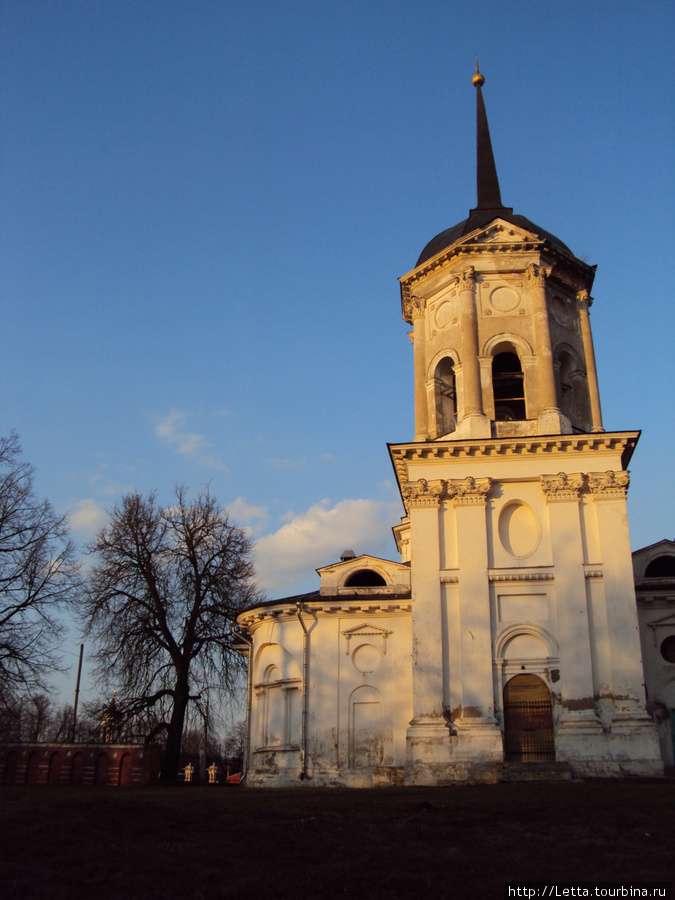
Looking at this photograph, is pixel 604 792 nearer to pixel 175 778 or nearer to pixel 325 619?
pixel 325 619

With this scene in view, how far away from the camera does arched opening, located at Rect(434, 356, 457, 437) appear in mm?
26422

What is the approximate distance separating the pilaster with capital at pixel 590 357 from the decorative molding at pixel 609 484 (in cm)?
221

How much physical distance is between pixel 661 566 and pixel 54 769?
2145cm

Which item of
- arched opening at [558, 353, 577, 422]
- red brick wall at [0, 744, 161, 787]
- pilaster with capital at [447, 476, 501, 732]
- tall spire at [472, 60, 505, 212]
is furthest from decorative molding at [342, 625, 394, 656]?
tall spire at [472, 60, 505, 212]

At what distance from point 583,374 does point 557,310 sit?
2.32 metres

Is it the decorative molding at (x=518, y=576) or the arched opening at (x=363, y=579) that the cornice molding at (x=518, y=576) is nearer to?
the decorative molding at (x=518, y=576)

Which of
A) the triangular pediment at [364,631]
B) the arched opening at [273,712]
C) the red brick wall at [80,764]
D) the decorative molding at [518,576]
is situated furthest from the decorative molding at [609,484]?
the red brick wall at [80,764]

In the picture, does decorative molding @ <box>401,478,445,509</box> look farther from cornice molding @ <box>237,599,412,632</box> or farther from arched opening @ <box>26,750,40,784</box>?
arched opening @ <box>26,750,40,784</box>

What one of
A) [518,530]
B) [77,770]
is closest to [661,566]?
[518,530]

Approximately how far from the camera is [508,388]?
27812 mm

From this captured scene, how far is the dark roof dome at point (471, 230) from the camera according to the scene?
27297mm

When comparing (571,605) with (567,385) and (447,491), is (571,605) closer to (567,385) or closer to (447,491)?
(447,491)

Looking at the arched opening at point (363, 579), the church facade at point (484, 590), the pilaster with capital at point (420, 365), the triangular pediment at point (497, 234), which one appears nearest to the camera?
the church facade at point (484, 590)

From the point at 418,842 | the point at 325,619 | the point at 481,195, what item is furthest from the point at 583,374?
the point at 418,842
